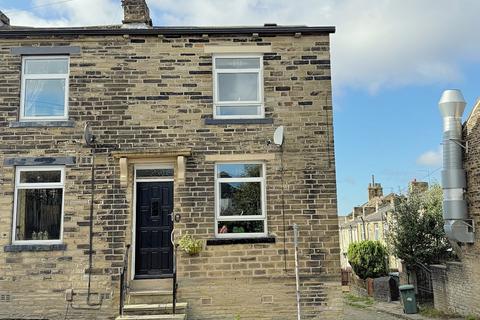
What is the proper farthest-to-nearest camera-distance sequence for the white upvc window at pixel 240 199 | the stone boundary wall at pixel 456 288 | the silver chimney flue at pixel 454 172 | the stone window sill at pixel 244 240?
the stone boundary wall at pixel 456 288 < the silver chimney flue at pixel 454 172 < the white upvc window at pixel 240 199 < the stone window sill at pixel 244 240

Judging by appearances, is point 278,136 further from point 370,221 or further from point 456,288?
point 370,221

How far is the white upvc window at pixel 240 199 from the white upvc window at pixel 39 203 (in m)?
3.61

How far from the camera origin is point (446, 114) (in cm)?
1634

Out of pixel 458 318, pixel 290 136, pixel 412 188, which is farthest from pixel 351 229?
pixel 290 136

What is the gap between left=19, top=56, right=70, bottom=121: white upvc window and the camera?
1228cm

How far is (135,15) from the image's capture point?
13.2 m

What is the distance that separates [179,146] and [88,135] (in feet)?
6.78

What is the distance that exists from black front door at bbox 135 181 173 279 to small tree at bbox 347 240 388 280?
17.0m

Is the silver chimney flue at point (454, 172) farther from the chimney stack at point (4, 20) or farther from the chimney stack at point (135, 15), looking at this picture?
the chimney stack at point (4, 20)

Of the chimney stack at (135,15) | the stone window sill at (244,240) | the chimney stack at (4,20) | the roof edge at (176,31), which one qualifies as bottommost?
the stone window sill at (244,240)

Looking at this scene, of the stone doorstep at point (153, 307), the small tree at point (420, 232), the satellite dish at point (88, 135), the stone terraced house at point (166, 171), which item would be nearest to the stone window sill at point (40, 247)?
the stone terraced house at point (166, 171)

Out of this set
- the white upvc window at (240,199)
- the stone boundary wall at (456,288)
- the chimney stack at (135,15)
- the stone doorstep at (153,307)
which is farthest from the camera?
the stone boundary wall at (456,288)

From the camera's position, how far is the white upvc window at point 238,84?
1236 centimetres

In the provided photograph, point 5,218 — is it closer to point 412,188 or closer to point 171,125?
point 171,125
